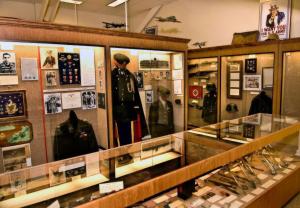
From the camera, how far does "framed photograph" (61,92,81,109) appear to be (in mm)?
3252

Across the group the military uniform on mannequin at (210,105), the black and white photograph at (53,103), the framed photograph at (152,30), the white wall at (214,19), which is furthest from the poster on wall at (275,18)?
the black and white photograph at (53,103)

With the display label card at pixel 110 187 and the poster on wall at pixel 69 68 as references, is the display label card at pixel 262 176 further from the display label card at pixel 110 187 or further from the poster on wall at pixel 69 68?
the poster on wall at pixel 69 68

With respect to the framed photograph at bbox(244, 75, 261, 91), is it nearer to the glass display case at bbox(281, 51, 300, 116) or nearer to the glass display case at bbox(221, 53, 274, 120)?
the glass display case at bbox(221, 53, 274, 120)

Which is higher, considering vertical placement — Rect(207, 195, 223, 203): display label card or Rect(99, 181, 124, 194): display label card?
Rect(99, 181, 124, 194): display label card

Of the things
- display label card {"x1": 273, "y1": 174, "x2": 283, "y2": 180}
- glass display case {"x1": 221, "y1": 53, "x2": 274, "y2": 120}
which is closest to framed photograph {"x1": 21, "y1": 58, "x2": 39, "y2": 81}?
display label card {"x1": 273, "y1": 174, "x2": 283, "y2": 180}

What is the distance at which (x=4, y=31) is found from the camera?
7.59ft

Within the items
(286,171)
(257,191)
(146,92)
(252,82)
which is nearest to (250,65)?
(252,82)

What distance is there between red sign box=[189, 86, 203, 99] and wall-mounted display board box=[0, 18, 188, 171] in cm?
201

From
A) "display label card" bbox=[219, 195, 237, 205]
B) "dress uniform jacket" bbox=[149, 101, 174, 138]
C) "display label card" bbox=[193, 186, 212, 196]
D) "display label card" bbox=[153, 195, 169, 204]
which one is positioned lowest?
"display label card" bbox=[219, 195, 237, 205]

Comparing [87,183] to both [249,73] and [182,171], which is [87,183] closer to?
[182,171]

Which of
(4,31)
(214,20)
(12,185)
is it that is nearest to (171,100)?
(214,20)

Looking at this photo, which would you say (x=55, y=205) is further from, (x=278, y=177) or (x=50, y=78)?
(x=50, y=78)

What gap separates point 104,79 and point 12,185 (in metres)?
1.88

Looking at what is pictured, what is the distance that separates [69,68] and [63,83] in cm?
22
